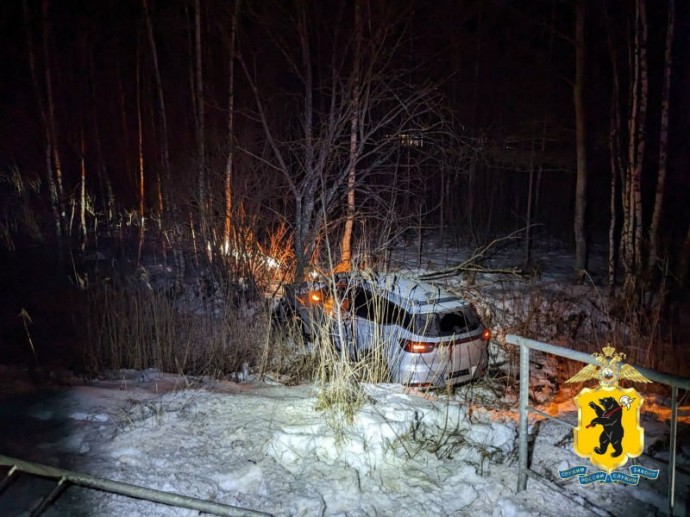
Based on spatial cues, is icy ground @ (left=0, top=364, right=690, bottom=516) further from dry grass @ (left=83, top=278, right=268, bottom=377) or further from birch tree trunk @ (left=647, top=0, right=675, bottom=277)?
birch tree trunk @ (left=647, top=0, right=675, bottom=277)

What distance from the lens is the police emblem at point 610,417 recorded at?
283cm

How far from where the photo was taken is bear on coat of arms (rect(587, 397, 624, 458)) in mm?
2854

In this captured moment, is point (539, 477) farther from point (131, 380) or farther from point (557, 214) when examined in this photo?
point (557, 214)

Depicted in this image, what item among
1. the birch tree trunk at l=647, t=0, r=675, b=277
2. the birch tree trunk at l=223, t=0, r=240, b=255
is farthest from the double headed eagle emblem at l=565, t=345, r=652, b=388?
the birch tree trunk at l=647, t=0, r=675, b=277

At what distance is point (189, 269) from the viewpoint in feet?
48.2

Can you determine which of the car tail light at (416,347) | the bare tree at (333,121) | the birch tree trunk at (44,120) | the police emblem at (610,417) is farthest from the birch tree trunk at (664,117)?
the birch tree trunk at (44,120)

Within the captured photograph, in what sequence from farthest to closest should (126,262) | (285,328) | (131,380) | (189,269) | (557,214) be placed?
(557,214), (126,262), (189,269), (285,328), (131,380)

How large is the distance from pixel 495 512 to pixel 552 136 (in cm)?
1508

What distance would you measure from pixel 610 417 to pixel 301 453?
2422mm

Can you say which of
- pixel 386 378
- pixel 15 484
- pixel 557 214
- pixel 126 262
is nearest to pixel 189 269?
pixel 126 262

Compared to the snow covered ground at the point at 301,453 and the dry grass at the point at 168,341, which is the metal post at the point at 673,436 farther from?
the dry grass at the point at 168,341

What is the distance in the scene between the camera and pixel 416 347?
701cm

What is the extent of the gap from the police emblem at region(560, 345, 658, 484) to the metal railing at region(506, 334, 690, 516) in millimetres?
85

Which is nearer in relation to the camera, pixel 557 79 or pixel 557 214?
pixel 557 79
